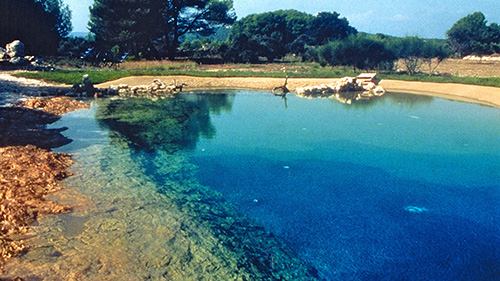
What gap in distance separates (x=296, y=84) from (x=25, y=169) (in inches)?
1184

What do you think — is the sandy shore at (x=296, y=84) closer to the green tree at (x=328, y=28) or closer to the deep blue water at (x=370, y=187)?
the deep blue water at (x=370, y=187)

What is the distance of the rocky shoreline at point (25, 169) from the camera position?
9.20m

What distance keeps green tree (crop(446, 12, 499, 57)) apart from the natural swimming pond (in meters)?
63.6

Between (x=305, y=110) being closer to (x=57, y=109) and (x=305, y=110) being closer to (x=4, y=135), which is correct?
(x=57, y=109)

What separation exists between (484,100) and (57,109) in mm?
31375

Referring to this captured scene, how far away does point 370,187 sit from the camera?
12766mm

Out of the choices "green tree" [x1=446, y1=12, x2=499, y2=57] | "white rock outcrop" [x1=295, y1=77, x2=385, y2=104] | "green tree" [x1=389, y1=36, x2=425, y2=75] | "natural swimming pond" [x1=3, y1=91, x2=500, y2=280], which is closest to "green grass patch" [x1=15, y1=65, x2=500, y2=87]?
"green tree" [x1=389, y1=36, x2=425, y2=75]

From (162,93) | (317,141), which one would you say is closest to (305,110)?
(317,141)

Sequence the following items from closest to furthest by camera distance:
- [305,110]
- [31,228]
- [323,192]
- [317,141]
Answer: [31,228]
[323,192]
[317,141]
[305,110]

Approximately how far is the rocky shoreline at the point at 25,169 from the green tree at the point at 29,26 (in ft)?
113

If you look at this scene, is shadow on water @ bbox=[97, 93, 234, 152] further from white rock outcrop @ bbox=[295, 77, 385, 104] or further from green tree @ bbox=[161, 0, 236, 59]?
green tree @ bbox=[161, 0, 236, 59]

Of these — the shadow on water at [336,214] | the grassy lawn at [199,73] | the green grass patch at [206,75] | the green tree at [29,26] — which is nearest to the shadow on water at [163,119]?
the shadow on water at [336,214]

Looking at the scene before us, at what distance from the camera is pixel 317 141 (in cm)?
1839

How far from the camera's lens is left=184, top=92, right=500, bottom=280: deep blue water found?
8.68 meters
